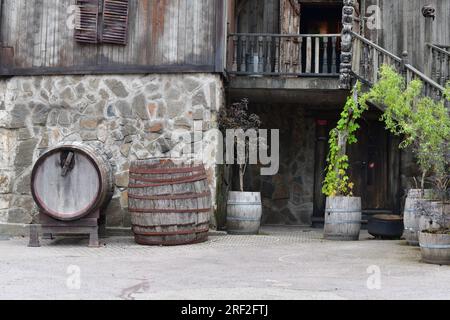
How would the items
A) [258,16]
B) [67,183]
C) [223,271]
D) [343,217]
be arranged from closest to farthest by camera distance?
[223,271], [67,183], [343,217], [258,16]

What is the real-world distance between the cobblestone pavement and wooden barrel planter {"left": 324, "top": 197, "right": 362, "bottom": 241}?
0.38 meters

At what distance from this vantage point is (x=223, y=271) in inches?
296

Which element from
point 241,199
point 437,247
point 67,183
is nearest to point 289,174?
point 241,199

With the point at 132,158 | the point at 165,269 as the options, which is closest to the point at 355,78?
the point at 132,158

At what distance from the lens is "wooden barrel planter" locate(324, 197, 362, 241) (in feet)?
35.7

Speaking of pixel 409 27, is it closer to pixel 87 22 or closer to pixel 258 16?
pixel 258 16

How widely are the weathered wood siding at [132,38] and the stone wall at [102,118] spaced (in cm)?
26

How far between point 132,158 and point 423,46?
21.4 feet

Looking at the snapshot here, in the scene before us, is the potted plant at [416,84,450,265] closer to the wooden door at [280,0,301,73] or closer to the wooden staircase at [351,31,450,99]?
the wooden staircase at [351,31,450,99]

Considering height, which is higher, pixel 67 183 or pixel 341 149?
pixel 341 149

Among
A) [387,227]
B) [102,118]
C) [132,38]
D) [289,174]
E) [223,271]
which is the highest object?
[132,38]

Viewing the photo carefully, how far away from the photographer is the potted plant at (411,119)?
29.1ft

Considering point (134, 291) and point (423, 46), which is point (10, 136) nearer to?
point (134, 291)

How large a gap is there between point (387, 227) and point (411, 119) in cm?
269
